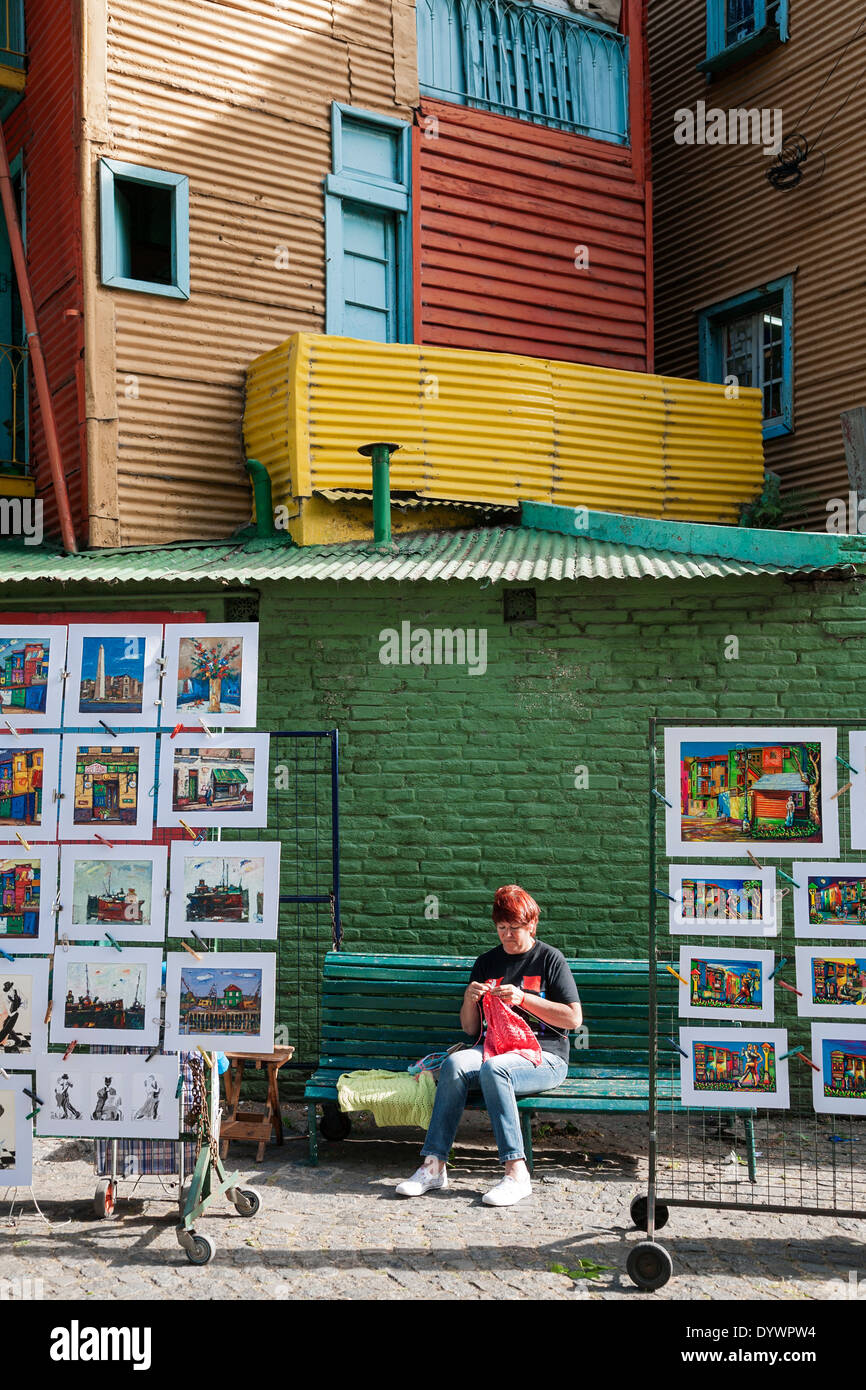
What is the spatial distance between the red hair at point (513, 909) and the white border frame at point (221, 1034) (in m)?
1.26

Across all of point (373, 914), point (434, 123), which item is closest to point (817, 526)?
point (434, 123)

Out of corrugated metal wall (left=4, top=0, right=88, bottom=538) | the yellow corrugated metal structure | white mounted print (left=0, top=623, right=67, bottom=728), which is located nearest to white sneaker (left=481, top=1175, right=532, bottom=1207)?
white mounted print (left=0, top=623, right=67, bottom=728)

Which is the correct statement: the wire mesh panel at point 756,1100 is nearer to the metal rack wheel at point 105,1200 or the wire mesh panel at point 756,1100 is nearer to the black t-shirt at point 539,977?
the black t-shirt at point 539,977

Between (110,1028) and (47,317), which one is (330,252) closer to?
(47,317)

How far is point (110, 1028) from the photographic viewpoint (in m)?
5.78

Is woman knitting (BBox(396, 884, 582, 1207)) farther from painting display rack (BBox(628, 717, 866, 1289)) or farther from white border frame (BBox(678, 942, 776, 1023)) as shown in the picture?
white border frame (BBox(678, 942, 776, 1023))

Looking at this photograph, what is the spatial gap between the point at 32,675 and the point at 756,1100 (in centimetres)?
375

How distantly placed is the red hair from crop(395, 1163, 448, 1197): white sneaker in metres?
1.26

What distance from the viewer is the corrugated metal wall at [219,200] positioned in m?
10.8

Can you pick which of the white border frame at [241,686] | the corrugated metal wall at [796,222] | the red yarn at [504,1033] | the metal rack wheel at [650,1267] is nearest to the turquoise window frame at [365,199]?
the corrugated metal wall at [796,222]

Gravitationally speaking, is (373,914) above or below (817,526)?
below

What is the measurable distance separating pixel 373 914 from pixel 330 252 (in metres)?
6.62

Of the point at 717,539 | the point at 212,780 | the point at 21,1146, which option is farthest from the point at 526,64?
the point at 21,1146

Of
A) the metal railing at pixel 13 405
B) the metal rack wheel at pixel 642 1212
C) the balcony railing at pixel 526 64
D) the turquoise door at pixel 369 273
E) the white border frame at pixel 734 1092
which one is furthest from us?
the balcony railing at pixel 526 64
